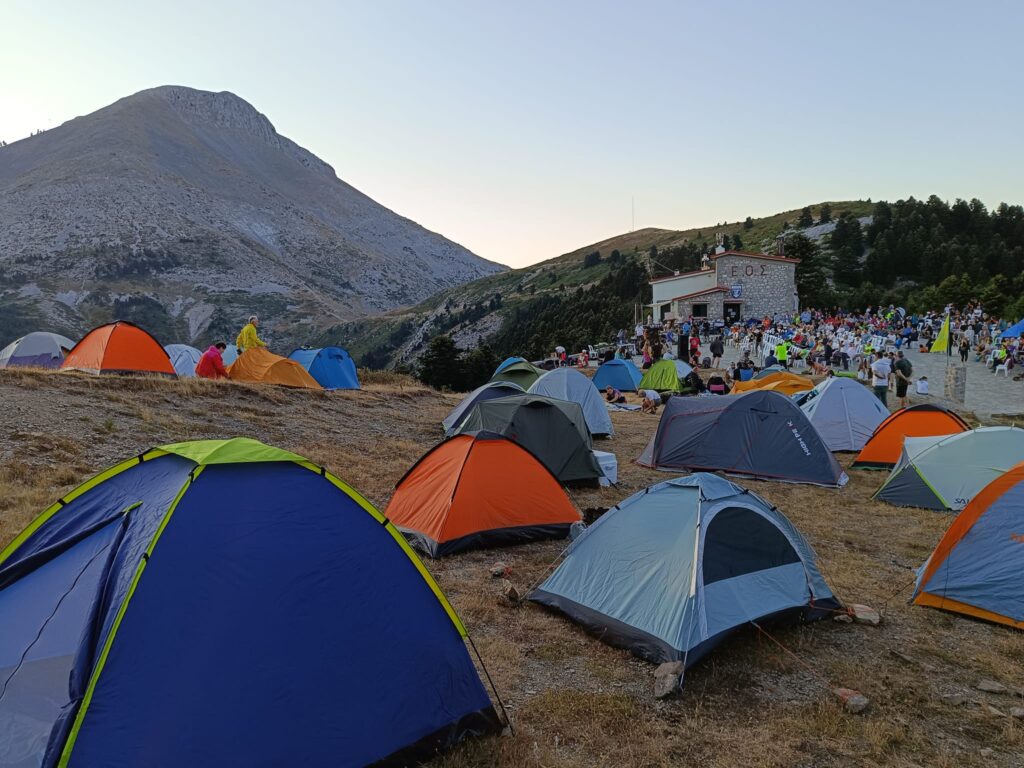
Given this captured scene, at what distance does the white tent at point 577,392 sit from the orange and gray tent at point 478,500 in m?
8.16

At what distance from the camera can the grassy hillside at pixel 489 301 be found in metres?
89.9

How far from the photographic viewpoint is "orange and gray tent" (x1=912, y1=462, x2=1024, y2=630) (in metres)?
6.17

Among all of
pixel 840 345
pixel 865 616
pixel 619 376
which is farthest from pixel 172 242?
pixel 865 616

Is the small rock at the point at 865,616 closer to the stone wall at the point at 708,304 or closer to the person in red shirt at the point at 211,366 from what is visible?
the person in red shirt at the point at 211,366

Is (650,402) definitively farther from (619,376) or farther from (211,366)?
(211,366)

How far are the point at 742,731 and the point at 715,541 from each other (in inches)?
62.6

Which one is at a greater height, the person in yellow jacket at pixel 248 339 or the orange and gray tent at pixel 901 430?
the person in yellow jacket at pixel 248 339

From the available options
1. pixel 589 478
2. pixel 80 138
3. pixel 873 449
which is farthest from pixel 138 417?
pixel 80 138

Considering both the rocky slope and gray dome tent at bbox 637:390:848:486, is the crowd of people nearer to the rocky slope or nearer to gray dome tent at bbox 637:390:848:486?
gray dome tent at bbox 637:390:848:486

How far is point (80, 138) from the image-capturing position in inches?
6053

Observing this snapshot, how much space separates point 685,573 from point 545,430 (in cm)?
591

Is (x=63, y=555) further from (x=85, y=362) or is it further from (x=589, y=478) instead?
(x=85, y=362)

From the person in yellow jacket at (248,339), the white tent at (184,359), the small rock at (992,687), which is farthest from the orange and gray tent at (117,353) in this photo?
the small rock at (992,687)

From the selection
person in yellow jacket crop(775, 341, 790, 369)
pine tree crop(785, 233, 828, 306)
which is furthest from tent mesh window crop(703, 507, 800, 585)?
pine tree crop(785, 233, 828, 306)
